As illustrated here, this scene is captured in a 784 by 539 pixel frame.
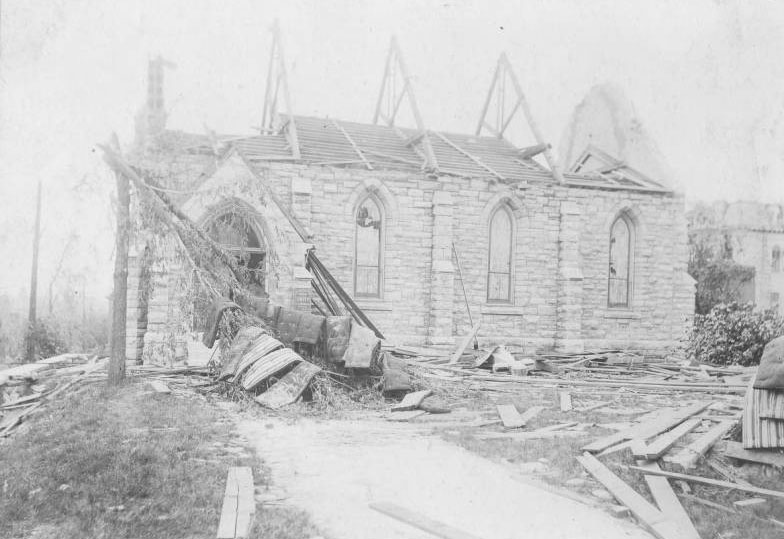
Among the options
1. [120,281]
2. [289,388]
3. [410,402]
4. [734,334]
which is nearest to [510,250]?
[734,334]

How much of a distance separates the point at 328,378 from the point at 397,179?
30.9 feet

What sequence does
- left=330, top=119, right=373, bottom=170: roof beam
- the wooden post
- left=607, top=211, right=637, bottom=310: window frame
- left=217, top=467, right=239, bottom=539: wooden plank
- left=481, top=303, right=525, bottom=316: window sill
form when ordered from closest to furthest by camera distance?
left=217, top=467, right=239, bottom=539: wooden plank
the wooden post
left=330, top=119, right=373, bottom=170: roof beam
left=481, top=303, right=525, bottom=316: window sill
left=607, top=211, right=637, bottom=310: window frame

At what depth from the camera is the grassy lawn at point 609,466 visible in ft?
16.7

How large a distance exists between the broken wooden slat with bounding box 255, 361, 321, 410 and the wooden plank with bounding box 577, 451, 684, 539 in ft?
14.7

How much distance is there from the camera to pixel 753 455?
6.56 metres

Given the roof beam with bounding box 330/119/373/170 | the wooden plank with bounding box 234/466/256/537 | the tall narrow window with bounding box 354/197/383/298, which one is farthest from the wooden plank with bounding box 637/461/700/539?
the roof beam with bounding box 330/119/373/170

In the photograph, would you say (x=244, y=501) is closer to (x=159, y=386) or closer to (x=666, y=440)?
(x=666, y=440)

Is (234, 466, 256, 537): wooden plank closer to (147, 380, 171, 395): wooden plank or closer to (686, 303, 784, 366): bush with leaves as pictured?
(147, 380, 171, 395): wooden plank

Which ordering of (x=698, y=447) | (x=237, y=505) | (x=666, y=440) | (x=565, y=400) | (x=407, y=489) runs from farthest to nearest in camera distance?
(x=565, y=400), (x=666, y=440), (x=698, y=447), (x=407, y=489), (x=237, y=505)

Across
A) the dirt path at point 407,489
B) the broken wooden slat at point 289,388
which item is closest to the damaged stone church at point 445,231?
the broken wooden slat at point 289,388

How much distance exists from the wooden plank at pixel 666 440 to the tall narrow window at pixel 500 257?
37.0 feet

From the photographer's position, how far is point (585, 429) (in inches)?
342

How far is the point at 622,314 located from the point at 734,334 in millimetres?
4464

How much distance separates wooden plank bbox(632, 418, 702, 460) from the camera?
6.70m
